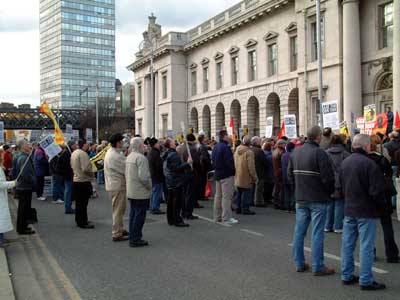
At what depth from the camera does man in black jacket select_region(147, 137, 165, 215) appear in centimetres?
1309

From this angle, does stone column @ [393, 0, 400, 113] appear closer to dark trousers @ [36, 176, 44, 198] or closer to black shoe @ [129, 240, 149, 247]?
dark trousers @ [36, 176, 44, 198]

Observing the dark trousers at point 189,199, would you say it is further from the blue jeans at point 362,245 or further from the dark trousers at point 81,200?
the blue jeans at point 362,245

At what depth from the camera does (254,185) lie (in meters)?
14.9

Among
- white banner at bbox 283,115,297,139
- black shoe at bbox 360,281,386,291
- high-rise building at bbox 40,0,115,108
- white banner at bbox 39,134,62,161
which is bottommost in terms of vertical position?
black shoe at bbox 360,281,386,291

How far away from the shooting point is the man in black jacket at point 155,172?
13095 mm

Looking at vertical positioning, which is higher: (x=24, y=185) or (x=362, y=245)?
(x=24, y=185)

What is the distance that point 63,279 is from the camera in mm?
7039

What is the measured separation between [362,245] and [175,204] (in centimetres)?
567

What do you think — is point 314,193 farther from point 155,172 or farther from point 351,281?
point 155,172

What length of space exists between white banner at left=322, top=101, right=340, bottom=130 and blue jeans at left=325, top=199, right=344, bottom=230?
22.5ft

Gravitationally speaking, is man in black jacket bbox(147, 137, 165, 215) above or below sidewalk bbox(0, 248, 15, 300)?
above

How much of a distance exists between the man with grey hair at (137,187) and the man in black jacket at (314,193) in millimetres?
3053

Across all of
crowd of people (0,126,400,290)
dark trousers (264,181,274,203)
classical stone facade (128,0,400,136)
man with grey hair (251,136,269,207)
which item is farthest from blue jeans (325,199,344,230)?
classical stone facade (128,0,400,136)

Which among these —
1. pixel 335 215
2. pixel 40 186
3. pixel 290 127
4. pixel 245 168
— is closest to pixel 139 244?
pixel 335 215
